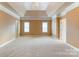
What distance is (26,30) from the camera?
1627 centimetres

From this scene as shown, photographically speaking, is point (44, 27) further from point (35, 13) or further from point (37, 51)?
point (37, 51)

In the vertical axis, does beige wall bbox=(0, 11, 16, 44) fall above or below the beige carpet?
above

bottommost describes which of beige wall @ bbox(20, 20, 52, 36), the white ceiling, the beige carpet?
the beige carpet

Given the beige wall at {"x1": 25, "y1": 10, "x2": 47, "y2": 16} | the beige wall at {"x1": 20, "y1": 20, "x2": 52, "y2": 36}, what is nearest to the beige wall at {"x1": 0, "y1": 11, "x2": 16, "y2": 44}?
the beige wall at {"x1": 25, "y1": 10, "x2": 47, "y2": 16}

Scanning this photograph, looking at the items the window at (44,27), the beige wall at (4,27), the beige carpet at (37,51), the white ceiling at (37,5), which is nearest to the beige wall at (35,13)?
the window at (44,27)

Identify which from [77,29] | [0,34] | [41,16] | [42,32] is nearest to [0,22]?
[0,34]

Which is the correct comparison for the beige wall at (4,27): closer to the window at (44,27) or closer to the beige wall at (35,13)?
the beige wall at (35,13)

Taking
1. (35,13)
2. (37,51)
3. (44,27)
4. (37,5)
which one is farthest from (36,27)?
(37,51)

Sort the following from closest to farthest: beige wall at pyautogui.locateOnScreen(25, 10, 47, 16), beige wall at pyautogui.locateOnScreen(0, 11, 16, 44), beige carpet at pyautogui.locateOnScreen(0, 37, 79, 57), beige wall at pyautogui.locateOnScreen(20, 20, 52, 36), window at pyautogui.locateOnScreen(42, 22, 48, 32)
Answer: beige carpet at pyautogui.locateOnScreen(0, 37, 79, 57) < beige wall at pyautogui.locateOnScreen(0, 11, 16, 44) < beige wall at pyautogui.locateOnScreen(25, 10, 47, 16) < beige wall at pyautogui.locateOnScreen(20, 20, 52, 36) < window at pyautogui.locateOnScreen(42, 22, 48, 32)

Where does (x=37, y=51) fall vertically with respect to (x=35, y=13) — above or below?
below

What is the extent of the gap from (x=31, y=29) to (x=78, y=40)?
34.5 feet

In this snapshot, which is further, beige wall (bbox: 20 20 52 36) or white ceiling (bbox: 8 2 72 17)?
beige wall (bbox: 20 20 52 36)

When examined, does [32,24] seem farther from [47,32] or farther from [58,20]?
[58,20]

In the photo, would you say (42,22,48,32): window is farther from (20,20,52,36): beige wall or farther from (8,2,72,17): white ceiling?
(8,2,72,17): white ceiling
